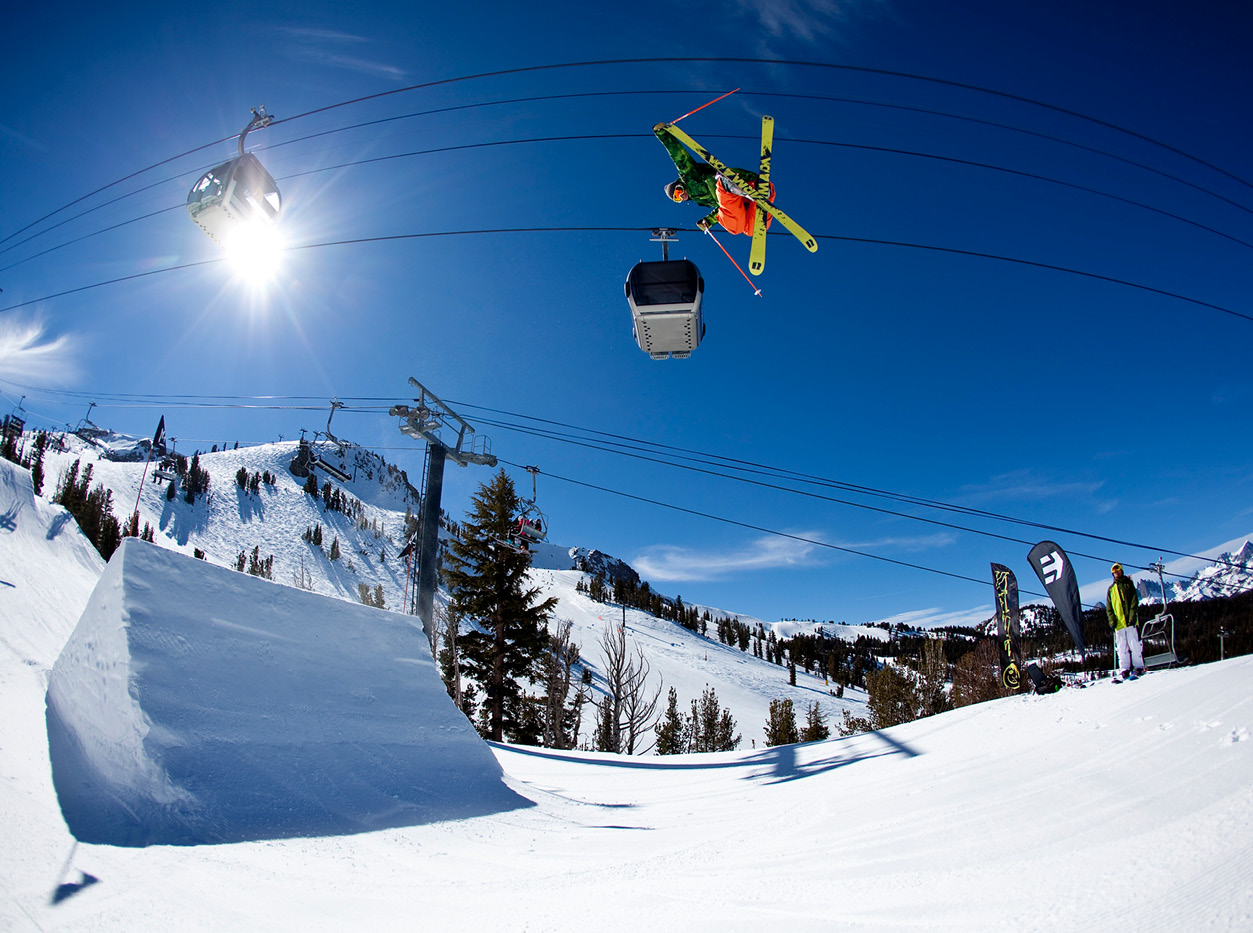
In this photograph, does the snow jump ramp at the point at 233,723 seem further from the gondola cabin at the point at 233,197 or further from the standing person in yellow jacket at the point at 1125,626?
the standing person in yellow jacket at the point at 1125,626

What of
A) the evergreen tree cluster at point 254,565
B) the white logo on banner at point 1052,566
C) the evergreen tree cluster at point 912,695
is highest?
the evergreen tree cluster at point 254,565

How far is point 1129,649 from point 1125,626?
1.22ft

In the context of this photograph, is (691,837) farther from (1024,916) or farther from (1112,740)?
(1112,740)

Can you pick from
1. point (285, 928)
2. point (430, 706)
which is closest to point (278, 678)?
point (430, 706)

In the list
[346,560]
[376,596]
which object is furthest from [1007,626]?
[346,560]

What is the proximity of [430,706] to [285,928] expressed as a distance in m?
4.24

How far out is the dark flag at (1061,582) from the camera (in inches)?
425

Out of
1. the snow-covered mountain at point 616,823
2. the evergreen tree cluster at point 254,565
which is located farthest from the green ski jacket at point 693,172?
the evergreen tree cluster at point 254,565

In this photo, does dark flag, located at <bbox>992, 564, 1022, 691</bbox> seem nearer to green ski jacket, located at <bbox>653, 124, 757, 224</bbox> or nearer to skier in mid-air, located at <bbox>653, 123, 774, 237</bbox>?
skier in mid-air, located at <bbox>653, 123, 774, 237</bbox>

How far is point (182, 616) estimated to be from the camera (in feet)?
17.2

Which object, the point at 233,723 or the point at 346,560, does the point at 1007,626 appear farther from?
the point at 346,560

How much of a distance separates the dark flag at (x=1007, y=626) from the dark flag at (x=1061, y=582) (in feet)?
5.89

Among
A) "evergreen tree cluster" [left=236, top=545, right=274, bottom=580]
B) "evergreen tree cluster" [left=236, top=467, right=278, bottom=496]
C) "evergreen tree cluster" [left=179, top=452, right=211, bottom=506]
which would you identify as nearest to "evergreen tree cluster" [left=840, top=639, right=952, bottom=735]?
"evergreen tree cluster" [left=236, top=545, right=274, bottom=580]

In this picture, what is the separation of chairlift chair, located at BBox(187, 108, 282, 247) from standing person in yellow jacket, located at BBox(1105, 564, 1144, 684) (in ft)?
42.5
